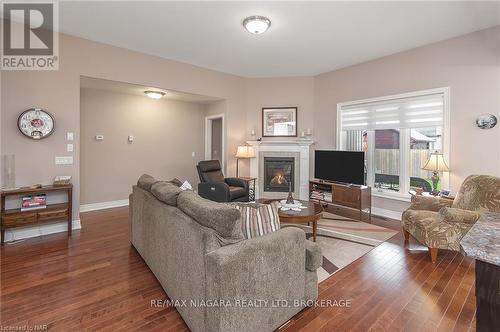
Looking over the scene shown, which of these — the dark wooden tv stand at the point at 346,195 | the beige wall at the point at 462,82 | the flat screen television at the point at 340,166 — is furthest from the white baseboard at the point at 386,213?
the flat screen television at the point at 340,166

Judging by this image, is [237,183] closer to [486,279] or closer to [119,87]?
[119,87]

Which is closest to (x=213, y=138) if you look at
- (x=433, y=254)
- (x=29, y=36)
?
(x=29, y=36)

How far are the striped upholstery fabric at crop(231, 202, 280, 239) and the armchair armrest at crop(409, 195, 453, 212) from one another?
2.61m

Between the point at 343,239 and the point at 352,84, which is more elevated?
the point at 352,84

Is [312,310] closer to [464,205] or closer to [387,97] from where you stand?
[464,205]

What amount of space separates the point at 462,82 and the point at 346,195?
2.44 metres

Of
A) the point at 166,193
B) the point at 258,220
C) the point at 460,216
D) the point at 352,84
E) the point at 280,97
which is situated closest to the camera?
the point at 258,220

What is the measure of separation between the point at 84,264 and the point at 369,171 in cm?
490

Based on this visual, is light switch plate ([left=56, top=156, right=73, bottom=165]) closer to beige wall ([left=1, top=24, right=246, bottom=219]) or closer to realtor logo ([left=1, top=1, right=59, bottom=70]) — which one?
beige wall ([left=1, top=24, right=246, bottom=219])

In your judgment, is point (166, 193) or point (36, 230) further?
point (36, 230)

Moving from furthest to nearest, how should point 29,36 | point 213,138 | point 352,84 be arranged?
point 213,138, point 352,84, point 29,36

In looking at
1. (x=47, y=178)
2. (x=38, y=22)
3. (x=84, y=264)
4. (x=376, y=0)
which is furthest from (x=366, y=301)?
(x=38, y=22)

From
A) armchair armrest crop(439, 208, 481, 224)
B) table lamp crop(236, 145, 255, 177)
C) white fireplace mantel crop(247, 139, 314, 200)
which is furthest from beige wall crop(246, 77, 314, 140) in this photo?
armchair armrest crop(439, 208, 481, 224)

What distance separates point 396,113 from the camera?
14.7 feet
